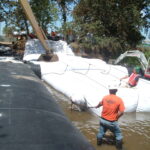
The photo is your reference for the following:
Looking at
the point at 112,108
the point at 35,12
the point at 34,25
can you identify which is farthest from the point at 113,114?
the point at 35,12

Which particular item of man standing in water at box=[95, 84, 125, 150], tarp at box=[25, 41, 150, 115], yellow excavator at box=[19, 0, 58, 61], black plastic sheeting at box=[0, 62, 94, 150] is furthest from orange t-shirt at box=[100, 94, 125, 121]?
yellow excavator at box=[19, 0, 58, 61]

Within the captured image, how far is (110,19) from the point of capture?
2669cm

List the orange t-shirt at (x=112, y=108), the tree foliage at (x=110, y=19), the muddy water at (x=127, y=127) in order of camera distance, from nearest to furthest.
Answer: the orange t-shirt at (x=112, y=108), the muddy water at (x=127, y=127), the tree foliage at (x=110, y=19)

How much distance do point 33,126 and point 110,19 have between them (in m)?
23.6

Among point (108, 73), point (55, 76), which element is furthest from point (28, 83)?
point (108, 73)

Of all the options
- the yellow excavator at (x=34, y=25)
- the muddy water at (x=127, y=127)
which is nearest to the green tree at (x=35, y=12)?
the yellow excavator at (x=34, y=25)

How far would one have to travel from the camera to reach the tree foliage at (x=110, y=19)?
26250mm

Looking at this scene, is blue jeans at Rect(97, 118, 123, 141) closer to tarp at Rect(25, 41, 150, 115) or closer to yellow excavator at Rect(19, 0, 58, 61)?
tarp at Rect(25, 41, 150, 115)

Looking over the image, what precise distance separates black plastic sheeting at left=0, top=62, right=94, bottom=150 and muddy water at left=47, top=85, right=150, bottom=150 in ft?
9.01

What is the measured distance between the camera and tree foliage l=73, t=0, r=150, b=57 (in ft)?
86.1

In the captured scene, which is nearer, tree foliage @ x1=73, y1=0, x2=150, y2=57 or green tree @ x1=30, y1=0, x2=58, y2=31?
green tree @ x1=30, y1=0, x2=58, y2=31

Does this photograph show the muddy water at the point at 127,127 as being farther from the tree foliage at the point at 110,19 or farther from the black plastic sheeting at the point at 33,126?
the tree foliage at the point at 110,19

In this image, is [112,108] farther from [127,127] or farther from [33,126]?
A: [33,126]

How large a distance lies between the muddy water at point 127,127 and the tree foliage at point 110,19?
16192mm
